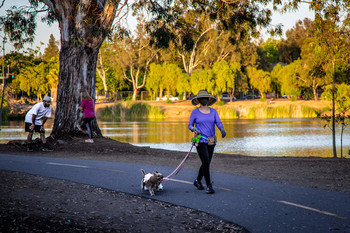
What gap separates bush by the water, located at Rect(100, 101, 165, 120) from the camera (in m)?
58.0

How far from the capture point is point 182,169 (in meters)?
12.1

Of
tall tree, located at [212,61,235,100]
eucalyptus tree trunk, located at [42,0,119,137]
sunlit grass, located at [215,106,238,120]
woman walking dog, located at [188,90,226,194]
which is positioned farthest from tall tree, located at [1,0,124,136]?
tall tree, located at [212,61,235,100]

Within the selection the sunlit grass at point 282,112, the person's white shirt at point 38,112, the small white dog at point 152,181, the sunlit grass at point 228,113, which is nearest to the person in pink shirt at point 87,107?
the person's white shirt at point 38,112

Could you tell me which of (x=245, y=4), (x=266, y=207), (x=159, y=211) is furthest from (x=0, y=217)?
(x=245, y=4)

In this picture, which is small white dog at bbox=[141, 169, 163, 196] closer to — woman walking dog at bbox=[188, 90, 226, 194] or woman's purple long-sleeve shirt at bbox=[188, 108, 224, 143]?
woman walking dog at bbox=[188, 90, 226, 194]

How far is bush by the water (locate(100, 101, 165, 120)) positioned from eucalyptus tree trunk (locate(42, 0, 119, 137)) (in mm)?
38804

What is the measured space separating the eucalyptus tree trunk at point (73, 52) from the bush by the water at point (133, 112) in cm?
3880

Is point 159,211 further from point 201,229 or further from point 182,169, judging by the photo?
point 182,169

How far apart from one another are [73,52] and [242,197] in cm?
1209

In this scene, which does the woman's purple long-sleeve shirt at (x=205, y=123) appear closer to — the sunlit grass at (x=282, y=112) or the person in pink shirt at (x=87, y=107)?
the person in pink shirt at (x=87, y=107)

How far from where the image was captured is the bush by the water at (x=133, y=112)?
190 ft

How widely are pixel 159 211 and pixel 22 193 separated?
2.58 meters

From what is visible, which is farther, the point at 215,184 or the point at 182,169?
the point at 182,169

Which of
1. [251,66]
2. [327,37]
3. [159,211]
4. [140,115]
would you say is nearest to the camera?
[159,211]
